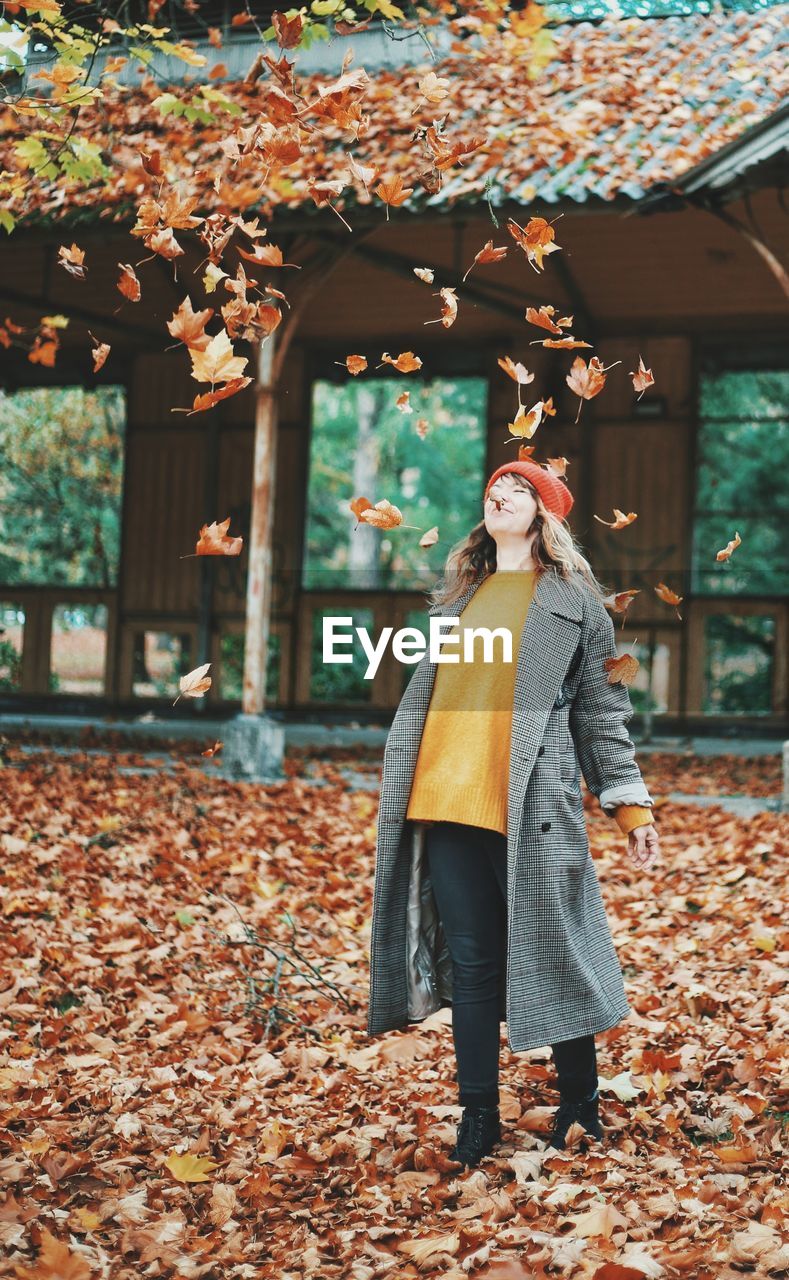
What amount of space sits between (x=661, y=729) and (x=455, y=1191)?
10732 millimetres

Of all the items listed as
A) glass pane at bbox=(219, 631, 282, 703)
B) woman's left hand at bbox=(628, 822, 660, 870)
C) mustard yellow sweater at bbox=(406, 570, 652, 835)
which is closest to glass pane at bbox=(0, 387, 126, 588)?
glass pane at bbox=(219, 631, 282, 703)

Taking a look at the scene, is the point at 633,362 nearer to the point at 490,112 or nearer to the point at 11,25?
the point at 490,112

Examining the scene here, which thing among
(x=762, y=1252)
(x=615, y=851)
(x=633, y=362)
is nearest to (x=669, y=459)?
(x=633, y=362)

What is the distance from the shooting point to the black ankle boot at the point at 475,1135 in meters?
3.37

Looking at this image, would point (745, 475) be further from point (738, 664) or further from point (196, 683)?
point (196, 683)

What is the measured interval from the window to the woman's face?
1058 centimetres

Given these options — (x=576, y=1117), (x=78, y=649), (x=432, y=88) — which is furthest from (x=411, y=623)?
(x=432, y=88)

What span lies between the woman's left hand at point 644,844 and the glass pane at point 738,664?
418 inches

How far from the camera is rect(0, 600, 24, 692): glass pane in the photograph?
16.1 metres

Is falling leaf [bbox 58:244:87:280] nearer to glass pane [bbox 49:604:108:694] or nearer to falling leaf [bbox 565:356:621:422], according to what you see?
falling leaf [bbox 565:356:621:422]

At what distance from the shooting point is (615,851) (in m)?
7.23

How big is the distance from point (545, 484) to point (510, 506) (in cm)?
13

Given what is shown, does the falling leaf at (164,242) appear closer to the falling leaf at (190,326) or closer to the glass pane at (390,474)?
the falling leaf at (190,326)

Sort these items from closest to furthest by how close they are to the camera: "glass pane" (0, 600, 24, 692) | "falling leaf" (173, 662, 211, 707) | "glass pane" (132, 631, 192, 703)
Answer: "falling leaf" (173, 662, 211, 707)
"glass pane" (132, 631, 192, 703)
"glass pane" (0, 600, 24, 692)
